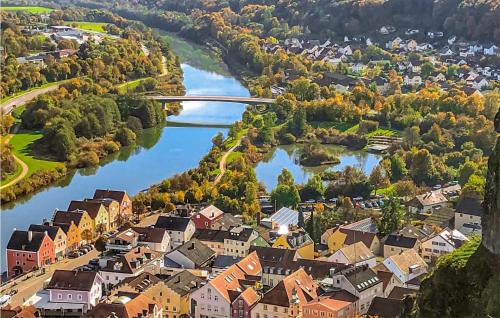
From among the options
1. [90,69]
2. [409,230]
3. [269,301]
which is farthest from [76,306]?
[90,69]

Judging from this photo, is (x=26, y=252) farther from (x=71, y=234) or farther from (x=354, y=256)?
(x=354, y=256)

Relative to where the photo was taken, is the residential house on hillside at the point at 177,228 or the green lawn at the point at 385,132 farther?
the green lawn at the point at 385,132

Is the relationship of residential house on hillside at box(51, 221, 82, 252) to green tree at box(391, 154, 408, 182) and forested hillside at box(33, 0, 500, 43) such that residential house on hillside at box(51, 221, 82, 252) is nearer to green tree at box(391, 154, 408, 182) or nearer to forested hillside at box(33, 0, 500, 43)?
green tree at box(391, 154, 408, 182)

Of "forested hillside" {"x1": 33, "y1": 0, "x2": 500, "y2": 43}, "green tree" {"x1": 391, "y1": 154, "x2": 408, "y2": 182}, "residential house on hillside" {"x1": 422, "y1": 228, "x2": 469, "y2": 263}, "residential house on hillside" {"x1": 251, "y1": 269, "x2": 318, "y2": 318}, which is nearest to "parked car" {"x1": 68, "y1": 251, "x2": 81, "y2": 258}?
"residential house on hillside" {"x1": 251, "y1": 269, "x2": 318, "y2": 318}

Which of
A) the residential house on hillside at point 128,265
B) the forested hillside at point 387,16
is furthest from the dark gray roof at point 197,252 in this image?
the forested hillside at point 387,16

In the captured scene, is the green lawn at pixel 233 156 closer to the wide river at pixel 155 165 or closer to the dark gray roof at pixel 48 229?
the wide river at pixel 155 165
